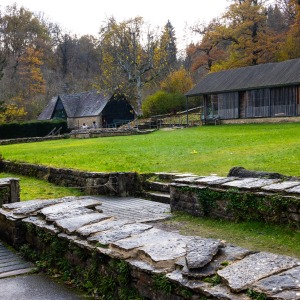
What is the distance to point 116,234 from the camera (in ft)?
16.6

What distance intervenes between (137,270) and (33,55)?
64.2 m

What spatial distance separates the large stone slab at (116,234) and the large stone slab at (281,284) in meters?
2.02

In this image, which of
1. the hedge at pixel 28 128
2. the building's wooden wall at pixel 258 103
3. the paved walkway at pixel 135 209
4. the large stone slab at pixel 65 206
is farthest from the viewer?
the hedge at pixel 28 128

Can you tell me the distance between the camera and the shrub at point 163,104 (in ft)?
158

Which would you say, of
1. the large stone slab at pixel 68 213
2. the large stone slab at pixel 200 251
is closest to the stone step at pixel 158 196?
the large stone slab at pixel 68 213

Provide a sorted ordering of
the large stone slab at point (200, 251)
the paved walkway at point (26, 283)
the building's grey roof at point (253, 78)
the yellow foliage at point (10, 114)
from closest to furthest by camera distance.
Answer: the large stone slab at point (200, 251) < the paved walkway at point (26, 283) < the building's grey roof at point (253, 78) < the yellow foliage at point (10, 114)

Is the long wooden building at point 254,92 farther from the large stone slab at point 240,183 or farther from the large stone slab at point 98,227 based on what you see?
the large stone slab at point 98,227

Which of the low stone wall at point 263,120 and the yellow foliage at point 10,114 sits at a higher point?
the yellow foliage at point 10,114

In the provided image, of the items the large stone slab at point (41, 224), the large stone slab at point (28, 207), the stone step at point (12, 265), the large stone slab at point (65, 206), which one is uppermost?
the large stone slab at point (65, 206)

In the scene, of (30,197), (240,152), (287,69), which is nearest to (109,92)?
(287,69)

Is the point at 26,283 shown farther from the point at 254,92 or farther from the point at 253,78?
the point at 253,78

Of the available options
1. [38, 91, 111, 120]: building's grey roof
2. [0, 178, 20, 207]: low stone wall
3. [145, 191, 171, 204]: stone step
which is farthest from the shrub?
[0, 178, 20, 207]: low stone wall

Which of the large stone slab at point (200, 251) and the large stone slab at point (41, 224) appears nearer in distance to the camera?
the large stone slab at point (200, 251)

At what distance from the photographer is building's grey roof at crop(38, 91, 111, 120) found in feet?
184
